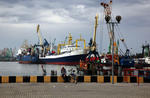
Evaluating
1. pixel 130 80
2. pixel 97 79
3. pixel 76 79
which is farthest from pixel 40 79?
pixel 130 80

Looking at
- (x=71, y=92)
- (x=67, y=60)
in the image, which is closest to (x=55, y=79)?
(x=71, y=92)

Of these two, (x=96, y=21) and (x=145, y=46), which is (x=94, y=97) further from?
(x=145, y=46)

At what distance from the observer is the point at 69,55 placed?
113m

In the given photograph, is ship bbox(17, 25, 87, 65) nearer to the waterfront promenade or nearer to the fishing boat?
the fishing boat

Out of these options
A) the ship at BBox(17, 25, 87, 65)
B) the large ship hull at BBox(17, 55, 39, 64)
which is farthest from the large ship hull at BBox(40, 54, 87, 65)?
the large ship hull at BBox(17, 55, 39, 64)

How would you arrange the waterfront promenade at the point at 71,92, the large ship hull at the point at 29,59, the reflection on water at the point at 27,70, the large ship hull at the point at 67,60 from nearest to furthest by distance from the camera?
the waterfront promenade at the point at 71,92 < the reflection on water at the point at 27,70 < the large ship hull at the point at 67,60 < the large ship hull at the point at 29,59

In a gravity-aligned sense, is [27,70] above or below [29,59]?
below

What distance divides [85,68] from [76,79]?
24706mm

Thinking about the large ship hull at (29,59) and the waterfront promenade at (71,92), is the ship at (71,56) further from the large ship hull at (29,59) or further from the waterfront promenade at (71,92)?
the waterfront promenade at (71,92)

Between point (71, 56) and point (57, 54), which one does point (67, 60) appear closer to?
point (71, 56)

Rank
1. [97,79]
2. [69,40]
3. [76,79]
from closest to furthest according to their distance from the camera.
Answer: [76,79] → [97,79] → [69,40]

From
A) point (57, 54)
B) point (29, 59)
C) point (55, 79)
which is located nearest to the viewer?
point (55, 79)

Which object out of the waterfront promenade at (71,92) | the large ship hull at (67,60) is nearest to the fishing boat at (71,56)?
the large ship hull at (67,60)

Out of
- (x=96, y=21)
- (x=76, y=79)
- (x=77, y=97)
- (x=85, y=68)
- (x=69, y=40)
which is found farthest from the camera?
(x=69, y=40)
